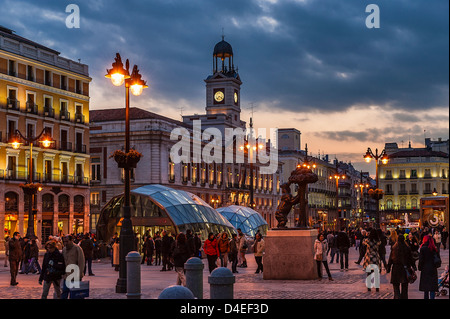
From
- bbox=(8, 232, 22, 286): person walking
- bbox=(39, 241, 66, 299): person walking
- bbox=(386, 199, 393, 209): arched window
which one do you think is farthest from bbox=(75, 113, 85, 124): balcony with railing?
bbox=(386, 199, 393, 209): arched window

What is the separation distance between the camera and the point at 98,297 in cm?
1891

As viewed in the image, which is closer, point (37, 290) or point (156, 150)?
point (37, 290)

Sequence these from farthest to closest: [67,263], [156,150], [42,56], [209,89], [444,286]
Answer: [209,89]
[156,150]
[42,56]
[444,286]
[67,263]

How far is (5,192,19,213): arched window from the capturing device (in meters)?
59.8

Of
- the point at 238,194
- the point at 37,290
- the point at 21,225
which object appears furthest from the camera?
the point at 238,194

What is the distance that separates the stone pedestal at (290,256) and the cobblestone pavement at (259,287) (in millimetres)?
538

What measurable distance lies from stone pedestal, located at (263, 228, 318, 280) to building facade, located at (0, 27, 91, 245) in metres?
39.3

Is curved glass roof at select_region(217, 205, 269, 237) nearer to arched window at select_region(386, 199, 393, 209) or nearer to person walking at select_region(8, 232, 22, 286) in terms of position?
person walking at select_region(8, 232, 22, 286)

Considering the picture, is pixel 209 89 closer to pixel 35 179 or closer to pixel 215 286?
pixel 35 179

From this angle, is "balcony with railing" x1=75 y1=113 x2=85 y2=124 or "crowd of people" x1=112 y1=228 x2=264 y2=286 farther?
"balcony with railing" x1=75 y1=113 x2=85 y2=124

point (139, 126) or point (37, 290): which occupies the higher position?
point (139, 126)

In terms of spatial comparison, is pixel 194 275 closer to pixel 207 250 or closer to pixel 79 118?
pixel 207 250

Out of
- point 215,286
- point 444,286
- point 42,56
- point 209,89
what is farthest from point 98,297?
point 209,89
